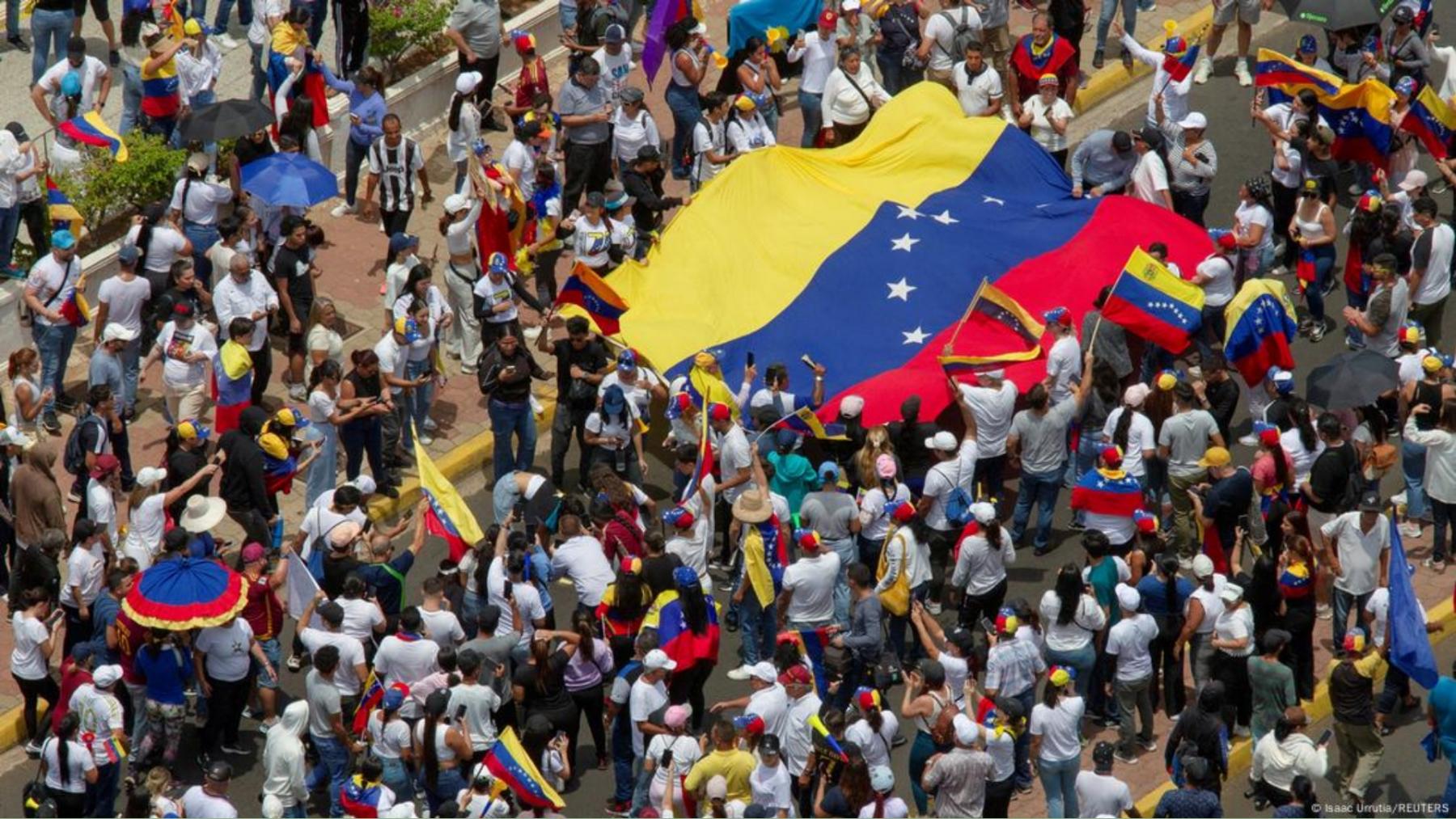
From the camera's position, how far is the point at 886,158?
28.8 metres

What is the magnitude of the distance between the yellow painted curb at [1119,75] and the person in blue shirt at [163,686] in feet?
41.8


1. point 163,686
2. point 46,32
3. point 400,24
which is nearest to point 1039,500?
point 163,686

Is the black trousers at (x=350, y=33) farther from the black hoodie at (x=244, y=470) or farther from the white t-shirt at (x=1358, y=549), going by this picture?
the white t-shirt at (x=1358, y=549)

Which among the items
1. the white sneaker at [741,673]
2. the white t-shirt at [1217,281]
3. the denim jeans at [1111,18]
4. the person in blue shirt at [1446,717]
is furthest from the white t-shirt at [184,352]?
the denim jeans at [1111,18]

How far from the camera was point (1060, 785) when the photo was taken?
22.0 metres

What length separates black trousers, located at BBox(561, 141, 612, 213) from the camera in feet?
93.9

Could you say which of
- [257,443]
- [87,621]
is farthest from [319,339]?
[87,621]

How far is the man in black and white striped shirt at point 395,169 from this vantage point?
2778cm

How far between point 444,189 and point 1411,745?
1148 cm

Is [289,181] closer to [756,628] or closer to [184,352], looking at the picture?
[184,352]

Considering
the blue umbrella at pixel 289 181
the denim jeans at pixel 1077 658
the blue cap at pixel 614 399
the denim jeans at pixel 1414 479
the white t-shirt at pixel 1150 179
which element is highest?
the blue umbrella at pixel 289 181

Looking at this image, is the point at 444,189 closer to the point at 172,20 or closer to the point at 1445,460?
the point at 172,20

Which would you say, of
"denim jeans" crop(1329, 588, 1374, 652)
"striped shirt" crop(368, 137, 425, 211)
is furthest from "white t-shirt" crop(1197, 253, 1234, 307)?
"striped shirt" crop(368, 137, 425, 211)

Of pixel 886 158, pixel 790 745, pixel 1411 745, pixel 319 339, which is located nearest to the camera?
pixel 790 745
